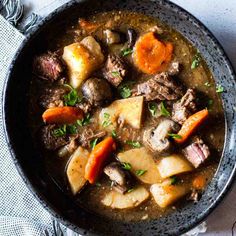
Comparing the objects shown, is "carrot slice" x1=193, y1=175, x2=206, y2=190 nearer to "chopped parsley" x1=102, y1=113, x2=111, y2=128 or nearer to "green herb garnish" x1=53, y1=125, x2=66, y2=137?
"chopped parsley" x1=102, y1=113, x2=111, y2=128

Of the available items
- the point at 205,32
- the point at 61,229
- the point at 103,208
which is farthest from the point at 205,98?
the point at 61,229

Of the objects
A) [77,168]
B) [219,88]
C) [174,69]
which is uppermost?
[174,69]

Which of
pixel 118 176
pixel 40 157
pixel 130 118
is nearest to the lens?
pixel 118 176

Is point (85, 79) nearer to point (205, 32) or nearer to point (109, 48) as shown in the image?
point (109, 48)

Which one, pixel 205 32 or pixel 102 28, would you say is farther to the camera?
pixel 102 28

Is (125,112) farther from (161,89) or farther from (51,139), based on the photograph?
(51,139)

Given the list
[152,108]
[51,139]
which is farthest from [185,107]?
[51,139]
